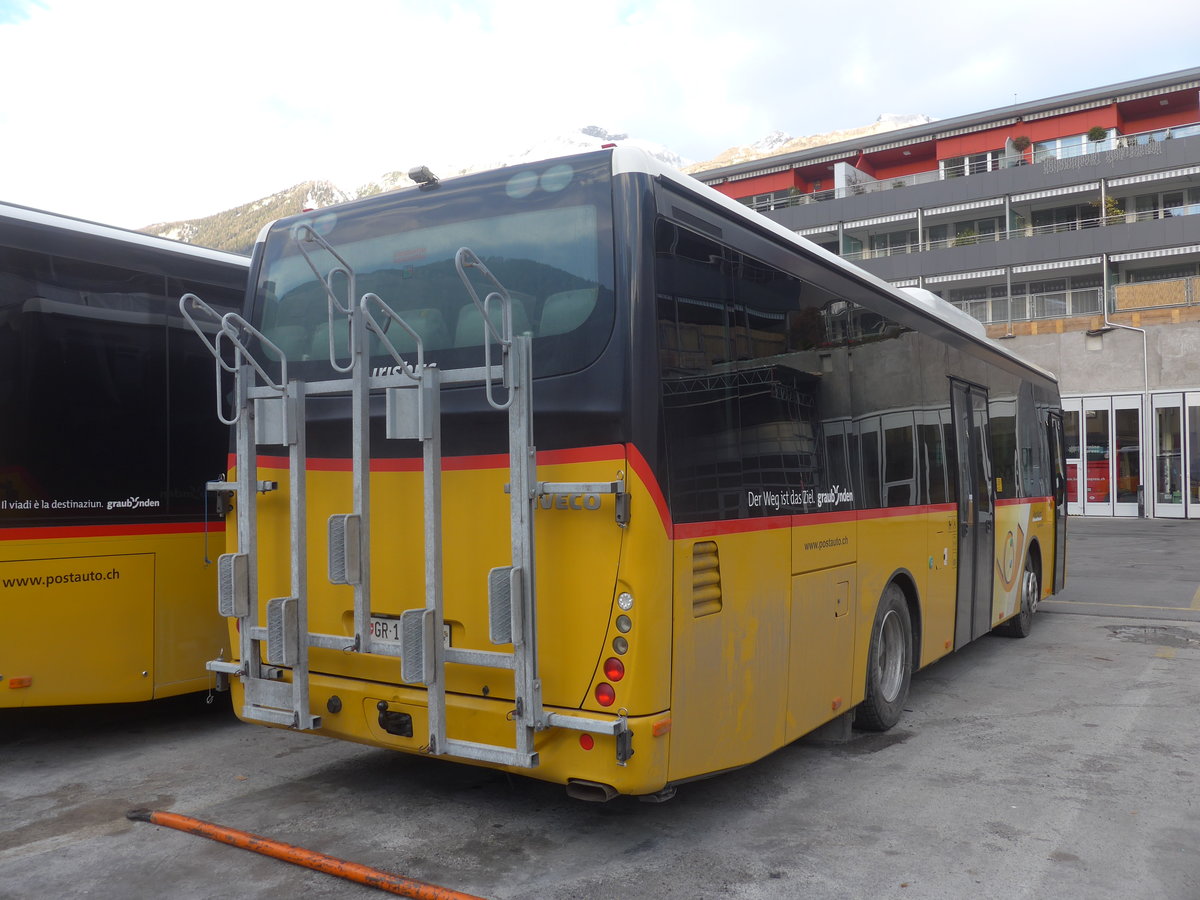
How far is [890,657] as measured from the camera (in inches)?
279

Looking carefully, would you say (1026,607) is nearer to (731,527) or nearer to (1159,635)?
(1159,635)

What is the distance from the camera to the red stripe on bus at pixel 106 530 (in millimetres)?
6012

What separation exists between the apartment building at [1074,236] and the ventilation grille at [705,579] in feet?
97.3

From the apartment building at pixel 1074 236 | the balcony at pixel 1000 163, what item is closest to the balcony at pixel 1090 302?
the apartment building at pixel 1074 236

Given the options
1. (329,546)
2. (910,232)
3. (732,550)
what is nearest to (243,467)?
(329,546)

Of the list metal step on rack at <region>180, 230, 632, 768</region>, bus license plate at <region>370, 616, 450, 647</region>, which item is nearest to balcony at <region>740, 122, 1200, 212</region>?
metal step on rack at <region>180, 230, 632, 768</region>

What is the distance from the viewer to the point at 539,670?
443 centimetres

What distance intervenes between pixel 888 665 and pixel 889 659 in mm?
42

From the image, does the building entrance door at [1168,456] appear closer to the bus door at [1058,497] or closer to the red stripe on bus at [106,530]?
the bus door at [1058,497]

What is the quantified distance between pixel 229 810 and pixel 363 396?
2.34 m

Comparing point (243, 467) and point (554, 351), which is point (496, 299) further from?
point (243, 467)

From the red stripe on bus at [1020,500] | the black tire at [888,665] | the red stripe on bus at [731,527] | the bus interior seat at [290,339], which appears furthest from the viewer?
the red stripe on bus at [1020,500]

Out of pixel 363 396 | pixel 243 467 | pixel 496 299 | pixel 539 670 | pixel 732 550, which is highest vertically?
pixel 496 299

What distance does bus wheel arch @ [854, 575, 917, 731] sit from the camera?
6.61m
